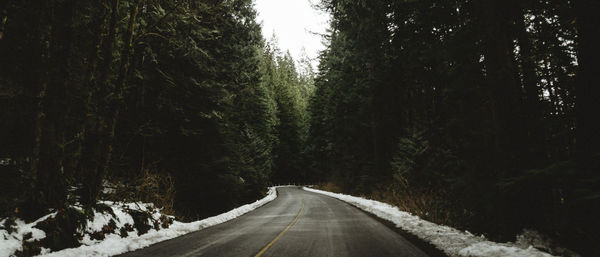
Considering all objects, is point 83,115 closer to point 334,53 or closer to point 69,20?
point 69,20

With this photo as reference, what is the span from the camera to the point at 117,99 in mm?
9766

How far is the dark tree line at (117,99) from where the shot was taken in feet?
25.2

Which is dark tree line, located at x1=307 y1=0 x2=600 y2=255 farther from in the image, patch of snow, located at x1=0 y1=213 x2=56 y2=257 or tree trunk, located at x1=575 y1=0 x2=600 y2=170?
patch of snow, located at x1=0 y1=213 x2=56 y2=257

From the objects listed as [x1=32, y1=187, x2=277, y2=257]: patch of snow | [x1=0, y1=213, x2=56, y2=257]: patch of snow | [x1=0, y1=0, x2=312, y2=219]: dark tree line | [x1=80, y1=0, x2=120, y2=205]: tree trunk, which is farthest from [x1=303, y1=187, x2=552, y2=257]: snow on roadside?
[x1=80, y1=0, x2=120, y2=205]: tree trunk

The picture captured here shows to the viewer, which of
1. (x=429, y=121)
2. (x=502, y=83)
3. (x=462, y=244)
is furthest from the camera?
(x=429, y=121)

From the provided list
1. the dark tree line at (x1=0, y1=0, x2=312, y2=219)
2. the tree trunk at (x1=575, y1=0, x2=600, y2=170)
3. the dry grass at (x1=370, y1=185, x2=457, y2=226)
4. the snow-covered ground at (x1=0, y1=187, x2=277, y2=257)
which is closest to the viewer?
the tree trunk at (x1=575, y1=0, x2=600, y2=170)

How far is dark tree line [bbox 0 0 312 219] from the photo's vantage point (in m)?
7.68

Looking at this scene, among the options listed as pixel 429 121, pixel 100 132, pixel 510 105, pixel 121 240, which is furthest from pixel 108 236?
pixel 429 121

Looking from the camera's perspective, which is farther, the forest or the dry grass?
the dry grass

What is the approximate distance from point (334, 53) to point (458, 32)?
72.2 feet

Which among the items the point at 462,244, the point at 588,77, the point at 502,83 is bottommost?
the point at 462,244

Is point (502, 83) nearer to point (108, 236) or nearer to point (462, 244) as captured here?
point (462, 244)

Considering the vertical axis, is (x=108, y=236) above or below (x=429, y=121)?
Answer: below

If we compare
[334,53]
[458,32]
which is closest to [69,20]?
[458,32]
